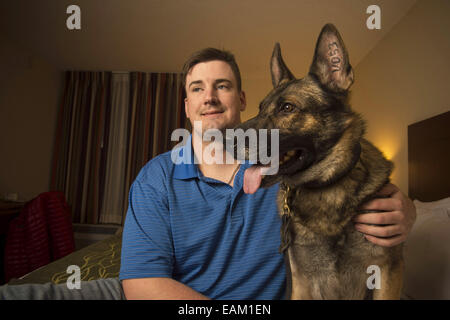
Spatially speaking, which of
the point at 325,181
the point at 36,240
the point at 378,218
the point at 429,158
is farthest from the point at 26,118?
the point at 429,158

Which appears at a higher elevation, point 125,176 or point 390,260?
point 125,176

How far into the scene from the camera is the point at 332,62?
1.44 feet

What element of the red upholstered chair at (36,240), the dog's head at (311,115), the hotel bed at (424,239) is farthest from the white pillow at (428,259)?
the red upholstered chair at (36,240)

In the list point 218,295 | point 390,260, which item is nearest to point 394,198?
point 390,260

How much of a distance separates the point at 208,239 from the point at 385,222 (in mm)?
429

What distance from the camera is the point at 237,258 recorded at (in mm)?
669

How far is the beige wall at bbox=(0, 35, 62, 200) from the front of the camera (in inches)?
46.5

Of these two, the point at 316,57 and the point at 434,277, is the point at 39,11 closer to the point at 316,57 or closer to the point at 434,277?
the point at 316,57

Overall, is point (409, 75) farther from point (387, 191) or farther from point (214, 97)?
point (214, 97)

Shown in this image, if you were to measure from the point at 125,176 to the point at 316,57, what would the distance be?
942mm

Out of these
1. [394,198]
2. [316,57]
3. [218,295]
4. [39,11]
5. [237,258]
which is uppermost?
[39,11]

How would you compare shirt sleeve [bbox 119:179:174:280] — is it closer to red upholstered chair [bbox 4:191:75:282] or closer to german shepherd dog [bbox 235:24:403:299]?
german shepherd dog [bbox 235:24:403:299]

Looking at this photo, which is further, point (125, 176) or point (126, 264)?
point (125, 176)

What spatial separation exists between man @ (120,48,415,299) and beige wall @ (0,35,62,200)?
77 cm
